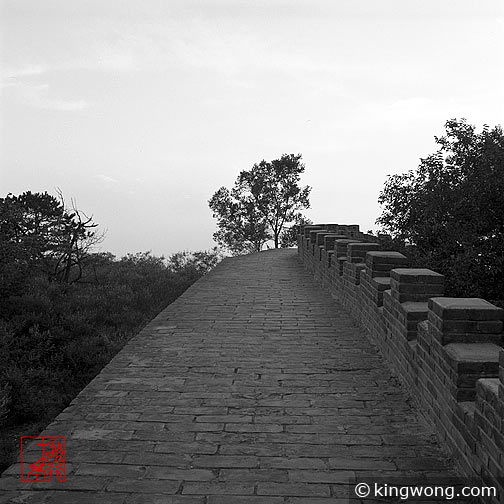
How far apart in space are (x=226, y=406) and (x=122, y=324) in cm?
697

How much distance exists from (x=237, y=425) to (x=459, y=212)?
24.7ft

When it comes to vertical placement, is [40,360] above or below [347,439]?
below

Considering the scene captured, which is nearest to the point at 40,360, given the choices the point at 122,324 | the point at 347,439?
the point at 122,324

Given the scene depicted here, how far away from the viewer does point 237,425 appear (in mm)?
3635

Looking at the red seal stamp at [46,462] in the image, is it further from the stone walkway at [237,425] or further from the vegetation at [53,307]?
the vegetation at [53,307]

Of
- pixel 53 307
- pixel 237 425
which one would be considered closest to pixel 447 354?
pixel 237 425

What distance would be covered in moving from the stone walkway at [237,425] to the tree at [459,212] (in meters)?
3.70

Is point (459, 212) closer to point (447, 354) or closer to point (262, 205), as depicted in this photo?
point (447, 354)

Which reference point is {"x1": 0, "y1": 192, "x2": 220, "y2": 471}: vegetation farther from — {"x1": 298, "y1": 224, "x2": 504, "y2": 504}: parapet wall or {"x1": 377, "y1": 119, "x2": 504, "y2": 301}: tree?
{"x1": 377, "y1": 119, "x2": 504, "y2": 301}: tree

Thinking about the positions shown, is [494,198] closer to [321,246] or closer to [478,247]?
[478,247]

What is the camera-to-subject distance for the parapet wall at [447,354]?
8.75ft

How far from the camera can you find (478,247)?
9141 mm

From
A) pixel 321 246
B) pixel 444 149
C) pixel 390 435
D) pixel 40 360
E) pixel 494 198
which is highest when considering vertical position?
pixel 444 149

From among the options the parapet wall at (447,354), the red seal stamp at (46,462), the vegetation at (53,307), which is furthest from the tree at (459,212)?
the red seal stamp at (46,462)
